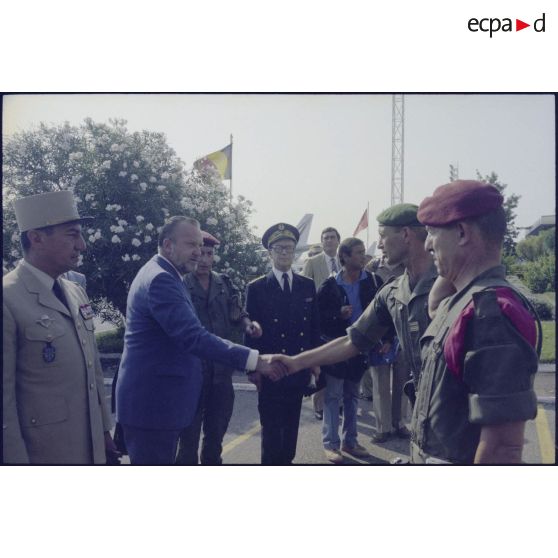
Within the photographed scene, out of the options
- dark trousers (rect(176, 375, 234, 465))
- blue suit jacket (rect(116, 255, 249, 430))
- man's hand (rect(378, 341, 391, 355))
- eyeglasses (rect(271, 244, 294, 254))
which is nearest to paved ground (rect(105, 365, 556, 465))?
dark trousers (rect(176, 375, 234, 465))

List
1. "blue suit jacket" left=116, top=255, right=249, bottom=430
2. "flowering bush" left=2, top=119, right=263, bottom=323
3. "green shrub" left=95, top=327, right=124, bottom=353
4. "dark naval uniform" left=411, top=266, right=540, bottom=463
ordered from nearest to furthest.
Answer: "dark naval uniform" left=411, top=266, right=540, bottom=463 < "blue suit jacket" left=116, top=255, right=249, bottom=430 < "flowering bush" left=2, top=119, right=263, bottom=323 < "green shrub" left=95, top=327, right=124, bottom=353

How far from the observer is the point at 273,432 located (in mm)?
3785

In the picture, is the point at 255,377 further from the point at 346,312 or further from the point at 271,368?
the point at 346,312

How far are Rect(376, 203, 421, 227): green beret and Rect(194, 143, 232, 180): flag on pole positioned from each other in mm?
1070

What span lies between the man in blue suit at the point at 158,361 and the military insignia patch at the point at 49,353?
460 mm

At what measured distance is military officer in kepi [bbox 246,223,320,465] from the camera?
12.4 ft

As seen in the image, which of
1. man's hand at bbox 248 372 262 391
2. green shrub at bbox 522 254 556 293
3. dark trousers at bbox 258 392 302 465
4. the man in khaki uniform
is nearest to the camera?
the man in khaki uniform

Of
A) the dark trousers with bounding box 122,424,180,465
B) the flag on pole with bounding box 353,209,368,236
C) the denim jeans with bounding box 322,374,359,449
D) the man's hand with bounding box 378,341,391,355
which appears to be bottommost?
the denim jeans with bounding box 322,374,359,449

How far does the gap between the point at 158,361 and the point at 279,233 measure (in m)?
1.55

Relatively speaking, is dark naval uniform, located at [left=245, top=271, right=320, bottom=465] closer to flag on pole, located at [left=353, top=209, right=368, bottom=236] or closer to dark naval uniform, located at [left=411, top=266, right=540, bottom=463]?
flag on pole, located at [left=353, top=209, right=368, bottom=236]

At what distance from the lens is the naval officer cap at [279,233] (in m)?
3.99

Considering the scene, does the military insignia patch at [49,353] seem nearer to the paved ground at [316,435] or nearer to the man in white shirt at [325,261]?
the paved ground at [316,435]

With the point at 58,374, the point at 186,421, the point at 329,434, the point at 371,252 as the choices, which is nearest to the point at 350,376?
the point at 329,434

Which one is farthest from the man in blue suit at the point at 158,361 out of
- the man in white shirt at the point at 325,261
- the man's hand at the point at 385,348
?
the man in white shirt at the point at 325,261
